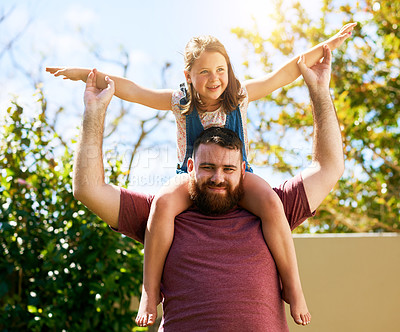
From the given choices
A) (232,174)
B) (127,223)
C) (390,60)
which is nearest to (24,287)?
(127,223)

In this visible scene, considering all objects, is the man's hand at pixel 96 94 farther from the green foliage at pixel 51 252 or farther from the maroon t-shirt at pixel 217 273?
the green foliage at pixel 51 252

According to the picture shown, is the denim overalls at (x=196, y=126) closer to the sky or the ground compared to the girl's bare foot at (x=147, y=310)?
closer to the sky

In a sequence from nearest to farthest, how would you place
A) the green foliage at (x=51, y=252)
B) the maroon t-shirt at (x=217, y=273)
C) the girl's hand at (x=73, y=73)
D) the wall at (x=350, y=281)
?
1. the maroon t-shirt at (x=217, y=273)
2. the girl's hand at (x=73, y=73)
3. the green foliage at (x=51, y=252)
4. the wall at (x=350, y=281)

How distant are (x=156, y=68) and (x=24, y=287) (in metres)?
6.77

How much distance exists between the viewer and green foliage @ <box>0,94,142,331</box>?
3.66 m

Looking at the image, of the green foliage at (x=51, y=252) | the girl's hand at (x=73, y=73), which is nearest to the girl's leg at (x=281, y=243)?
the girl's hand at (x=73, y=73)

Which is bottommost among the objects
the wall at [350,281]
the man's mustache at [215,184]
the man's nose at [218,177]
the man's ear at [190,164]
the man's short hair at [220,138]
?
the wall at [350,281]

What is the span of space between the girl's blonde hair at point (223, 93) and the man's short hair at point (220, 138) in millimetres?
181

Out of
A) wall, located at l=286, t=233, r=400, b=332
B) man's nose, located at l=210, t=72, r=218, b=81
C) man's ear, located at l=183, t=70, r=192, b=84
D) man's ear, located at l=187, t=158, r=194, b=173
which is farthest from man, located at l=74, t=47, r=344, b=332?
wall, located at l=286, t=233, r=400, b=332

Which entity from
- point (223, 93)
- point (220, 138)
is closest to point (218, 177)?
point (220, 138)

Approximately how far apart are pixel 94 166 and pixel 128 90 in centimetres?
44

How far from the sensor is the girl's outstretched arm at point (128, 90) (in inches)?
87.1

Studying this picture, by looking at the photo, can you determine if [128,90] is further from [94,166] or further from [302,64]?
[302,64]

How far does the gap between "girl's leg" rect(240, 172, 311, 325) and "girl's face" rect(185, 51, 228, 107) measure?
0.48 m
